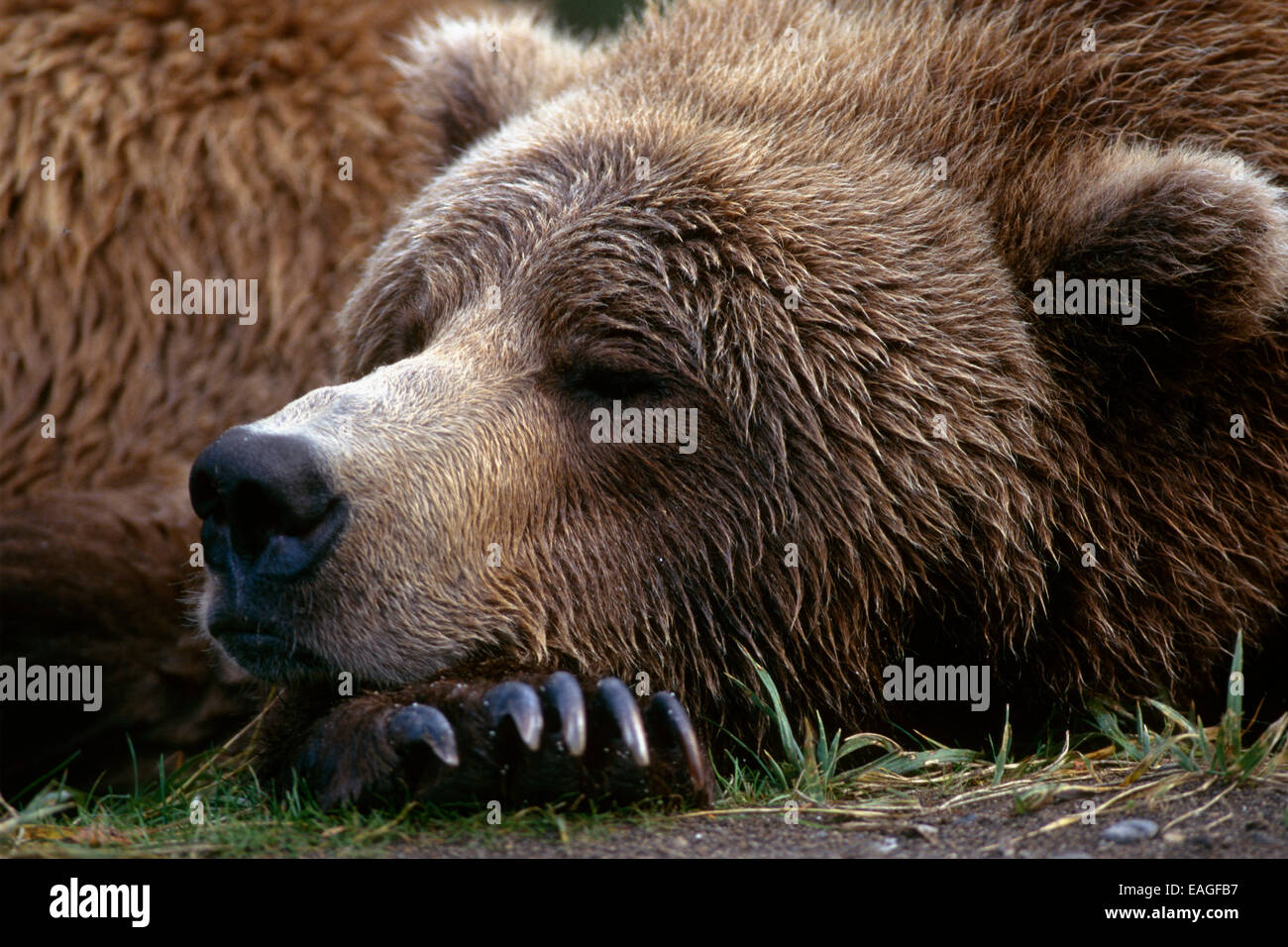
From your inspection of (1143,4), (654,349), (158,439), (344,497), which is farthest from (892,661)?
(158,439)

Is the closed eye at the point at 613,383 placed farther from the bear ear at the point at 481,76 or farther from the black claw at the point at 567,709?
the bear ear at the point at 481,76

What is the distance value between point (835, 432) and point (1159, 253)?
34.3 inches

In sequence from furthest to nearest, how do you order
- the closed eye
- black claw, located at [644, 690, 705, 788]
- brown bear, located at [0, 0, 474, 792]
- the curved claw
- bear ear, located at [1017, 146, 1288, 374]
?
brown bear, located at [0, 0, 474, 792]
the closed eye
bear ear, located at [1017, 146, 1288, 374]
black claw, located at [644, 690, 705, 788]
the curved claw

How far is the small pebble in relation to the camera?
2.91 meters

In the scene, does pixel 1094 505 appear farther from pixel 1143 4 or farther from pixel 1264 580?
pixel 1143 4

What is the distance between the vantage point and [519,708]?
9.98 feet

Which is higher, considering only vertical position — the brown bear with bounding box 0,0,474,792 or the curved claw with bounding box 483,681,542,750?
the brown bear with bounding box 0,0,474,792

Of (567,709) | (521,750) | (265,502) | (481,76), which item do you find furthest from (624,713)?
(481,76)

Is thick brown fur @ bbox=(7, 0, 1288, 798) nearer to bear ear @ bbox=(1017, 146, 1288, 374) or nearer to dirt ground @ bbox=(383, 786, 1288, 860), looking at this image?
bear ear @ bbox=(1017, 146, 1288, 374)

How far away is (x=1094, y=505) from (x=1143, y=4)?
1450mm

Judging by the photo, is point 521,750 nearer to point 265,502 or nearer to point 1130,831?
point 265,502

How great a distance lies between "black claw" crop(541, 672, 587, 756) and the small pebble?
1.06 metres

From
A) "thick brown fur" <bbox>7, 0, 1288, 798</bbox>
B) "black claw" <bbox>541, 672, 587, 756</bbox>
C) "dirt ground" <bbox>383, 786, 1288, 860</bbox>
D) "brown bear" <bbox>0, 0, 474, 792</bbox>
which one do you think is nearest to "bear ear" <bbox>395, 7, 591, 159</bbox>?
"brown bear" <bbox>0, 0, 474, 792</bbox>
